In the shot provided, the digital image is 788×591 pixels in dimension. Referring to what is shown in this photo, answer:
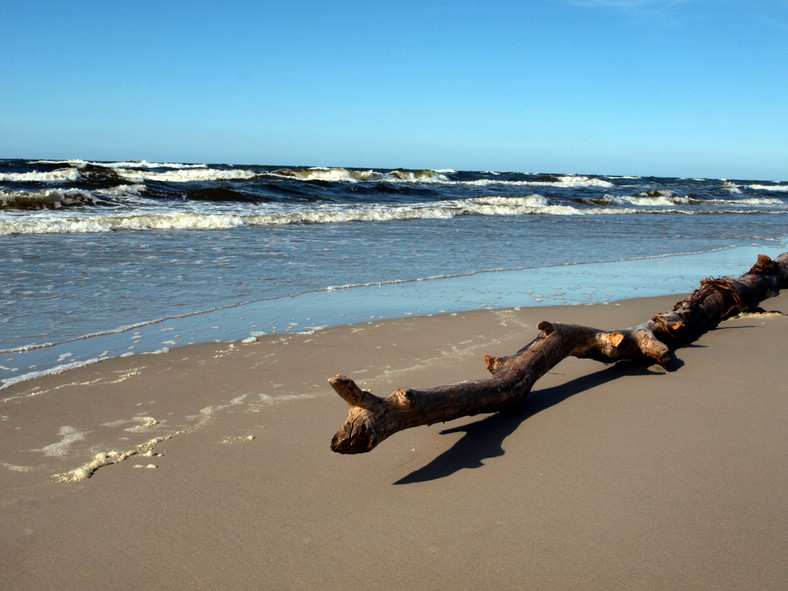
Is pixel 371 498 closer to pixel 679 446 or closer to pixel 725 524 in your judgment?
pixel 725 524

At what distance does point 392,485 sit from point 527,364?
1059mm

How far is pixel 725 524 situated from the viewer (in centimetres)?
208

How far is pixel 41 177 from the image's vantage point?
2558 cm

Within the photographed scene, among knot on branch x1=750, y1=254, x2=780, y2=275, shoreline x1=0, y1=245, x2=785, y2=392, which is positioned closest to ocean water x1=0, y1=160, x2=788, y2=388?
shoreline x1=0, y1=245, x2=785, y2=392

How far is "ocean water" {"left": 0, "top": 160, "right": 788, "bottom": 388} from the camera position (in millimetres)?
5191

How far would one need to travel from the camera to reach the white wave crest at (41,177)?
973 inches

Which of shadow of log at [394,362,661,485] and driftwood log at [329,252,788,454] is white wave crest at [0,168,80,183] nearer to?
driftwood log at [329,252,788,454]

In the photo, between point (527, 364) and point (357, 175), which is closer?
point (527, 364)

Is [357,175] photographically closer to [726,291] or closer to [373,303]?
[373,303]

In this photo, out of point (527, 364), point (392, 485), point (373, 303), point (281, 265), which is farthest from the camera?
point (281, 265)

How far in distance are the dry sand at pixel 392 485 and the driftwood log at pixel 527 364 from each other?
163 mm

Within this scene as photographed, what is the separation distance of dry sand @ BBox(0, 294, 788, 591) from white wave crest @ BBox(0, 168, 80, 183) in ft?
80.1

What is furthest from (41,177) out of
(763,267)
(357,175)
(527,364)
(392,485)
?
(392,485)

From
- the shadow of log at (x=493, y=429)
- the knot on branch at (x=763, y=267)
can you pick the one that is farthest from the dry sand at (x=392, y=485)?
the knot on branch at (x=763, y=267)
